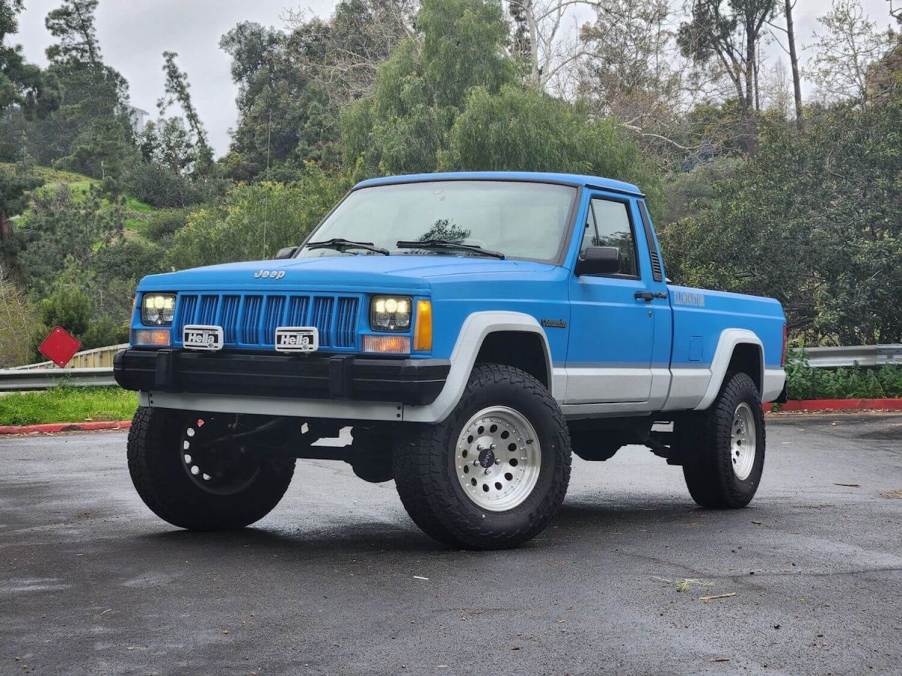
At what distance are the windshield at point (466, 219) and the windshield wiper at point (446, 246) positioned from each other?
26 mm

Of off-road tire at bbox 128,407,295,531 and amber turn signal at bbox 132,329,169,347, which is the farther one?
off-road tire at bbox 128,407,295,531

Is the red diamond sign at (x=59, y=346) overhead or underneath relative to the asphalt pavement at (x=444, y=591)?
overhead

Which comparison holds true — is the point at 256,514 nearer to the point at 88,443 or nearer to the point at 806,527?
the point at 806,527

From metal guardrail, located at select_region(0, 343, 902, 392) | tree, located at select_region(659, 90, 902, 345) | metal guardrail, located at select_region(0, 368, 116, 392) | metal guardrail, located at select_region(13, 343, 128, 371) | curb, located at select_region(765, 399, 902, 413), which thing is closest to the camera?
curb, located at select_region(765, 399, 902, 413)

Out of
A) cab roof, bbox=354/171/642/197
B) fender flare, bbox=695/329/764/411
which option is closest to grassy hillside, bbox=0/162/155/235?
fender flare, bbox=695/329/764/411

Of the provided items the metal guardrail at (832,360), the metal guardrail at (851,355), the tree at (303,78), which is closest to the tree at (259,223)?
the tree at (303,78)

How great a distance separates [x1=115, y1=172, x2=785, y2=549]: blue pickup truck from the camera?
7.03 metres

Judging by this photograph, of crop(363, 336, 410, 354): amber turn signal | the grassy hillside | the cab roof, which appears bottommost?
crop(363, 336, 410, 354): amber turn signal

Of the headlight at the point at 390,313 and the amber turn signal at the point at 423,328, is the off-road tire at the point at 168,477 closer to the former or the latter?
the headlight at the point at 390,313

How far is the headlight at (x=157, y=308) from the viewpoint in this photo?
7805mm

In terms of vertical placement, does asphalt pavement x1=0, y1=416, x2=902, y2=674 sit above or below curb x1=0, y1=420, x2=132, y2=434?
above

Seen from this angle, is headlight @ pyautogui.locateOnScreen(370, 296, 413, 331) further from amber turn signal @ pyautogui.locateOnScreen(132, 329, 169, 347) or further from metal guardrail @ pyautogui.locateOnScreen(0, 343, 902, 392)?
metal guardrail @ pyautogui.locateOnScreen(0, 343, 902, 392)

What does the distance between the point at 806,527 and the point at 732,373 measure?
182 centimetres

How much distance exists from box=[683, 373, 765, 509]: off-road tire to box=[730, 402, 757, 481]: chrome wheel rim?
0.09 m
